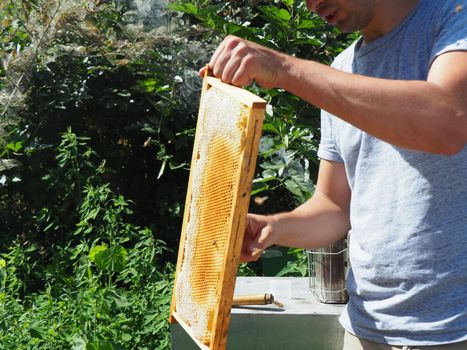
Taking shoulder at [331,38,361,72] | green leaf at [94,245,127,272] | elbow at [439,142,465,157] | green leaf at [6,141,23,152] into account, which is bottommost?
green leaf at [94,245,127,272]

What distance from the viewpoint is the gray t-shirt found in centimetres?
153

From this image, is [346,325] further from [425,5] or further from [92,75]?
[92,75]

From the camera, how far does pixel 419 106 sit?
140cm

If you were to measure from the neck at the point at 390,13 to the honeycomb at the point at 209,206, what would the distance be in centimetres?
35

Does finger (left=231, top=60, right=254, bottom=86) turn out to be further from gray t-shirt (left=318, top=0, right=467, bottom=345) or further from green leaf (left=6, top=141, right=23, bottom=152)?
green leaf (left=6, top=141, right=23, bottom=152)

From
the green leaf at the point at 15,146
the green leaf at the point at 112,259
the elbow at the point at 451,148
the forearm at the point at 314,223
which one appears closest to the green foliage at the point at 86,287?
the green leaf at the point at 112,259

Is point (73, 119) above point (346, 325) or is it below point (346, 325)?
below

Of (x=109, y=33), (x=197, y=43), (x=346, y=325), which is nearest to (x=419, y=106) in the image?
(x=346, y=325)

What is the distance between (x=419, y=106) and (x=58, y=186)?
9.26ft

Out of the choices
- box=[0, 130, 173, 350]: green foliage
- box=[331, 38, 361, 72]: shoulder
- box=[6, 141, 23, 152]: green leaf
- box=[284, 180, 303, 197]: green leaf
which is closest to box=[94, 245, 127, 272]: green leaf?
box=[0, 130, 173, 350]: green foliage

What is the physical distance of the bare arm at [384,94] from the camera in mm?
1399

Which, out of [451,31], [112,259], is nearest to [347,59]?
[451,31]

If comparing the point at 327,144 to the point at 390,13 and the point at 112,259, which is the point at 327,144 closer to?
the point at 390,13

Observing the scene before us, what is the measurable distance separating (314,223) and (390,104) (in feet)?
1.83
